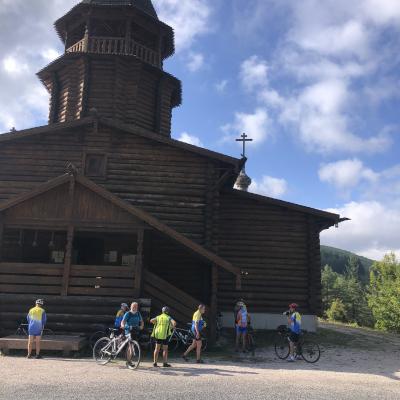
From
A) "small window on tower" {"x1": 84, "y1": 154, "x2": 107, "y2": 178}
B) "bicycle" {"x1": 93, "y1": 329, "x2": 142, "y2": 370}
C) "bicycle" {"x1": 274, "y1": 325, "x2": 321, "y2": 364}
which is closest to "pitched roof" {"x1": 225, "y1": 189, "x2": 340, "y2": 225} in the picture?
"small window on tower" {"x1": 84, "y1": 154, "x2": 107, "y2": 178}

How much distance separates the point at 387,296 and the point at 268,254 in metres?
32.2

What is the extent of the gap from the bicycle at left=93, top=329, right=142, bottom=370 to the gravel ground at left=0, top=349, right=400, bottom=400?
0.85 feet

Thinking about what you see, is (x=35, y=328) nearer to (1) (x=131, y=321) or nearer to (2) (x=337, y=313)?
(1) (x=131, y=321)


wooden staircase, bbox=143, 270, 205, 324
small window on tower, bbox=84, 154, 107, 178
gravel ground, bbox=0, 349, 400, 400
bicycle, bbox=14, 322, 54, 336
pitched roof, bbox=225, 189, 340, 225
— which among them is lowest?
gravel ground, bbox=0, 349, 400, 400

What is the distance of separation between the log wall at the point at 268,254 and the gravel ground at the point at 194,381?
21.4 feet

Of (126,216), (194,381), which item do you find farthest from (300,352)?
(126,216)

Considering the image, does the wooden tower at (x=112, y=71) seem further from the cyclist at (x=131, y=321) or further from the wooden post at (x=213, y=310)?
the cyclist at (x=131, y=321)

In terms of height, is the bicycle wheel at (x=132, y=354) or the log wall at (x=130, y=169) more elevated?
the log wall at (x=130, y=169)

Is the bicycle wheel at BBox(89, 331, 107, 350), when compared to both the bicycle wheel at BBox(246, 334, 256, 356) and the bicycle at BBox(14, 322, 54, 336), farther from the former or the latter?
the bicycle wheel at BBox(246, 334, 256, 356)

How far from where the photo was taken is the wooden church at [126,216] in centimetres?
1339

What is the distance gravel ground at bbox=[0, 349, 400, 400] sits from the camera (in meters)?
7.56

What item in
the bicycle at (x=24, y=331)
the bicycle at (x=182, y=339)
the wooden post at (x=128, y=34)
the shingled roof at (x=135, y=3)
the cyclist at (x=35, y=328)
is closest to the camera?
the cyclist at (x=35, y=328)

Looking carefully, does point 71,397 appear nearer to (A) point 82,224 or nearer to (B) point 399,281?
(A) point 82,224

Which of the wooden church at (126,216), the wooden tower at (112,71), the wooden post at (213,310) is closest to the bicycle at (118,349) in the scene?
the wooden church at (126,216)
